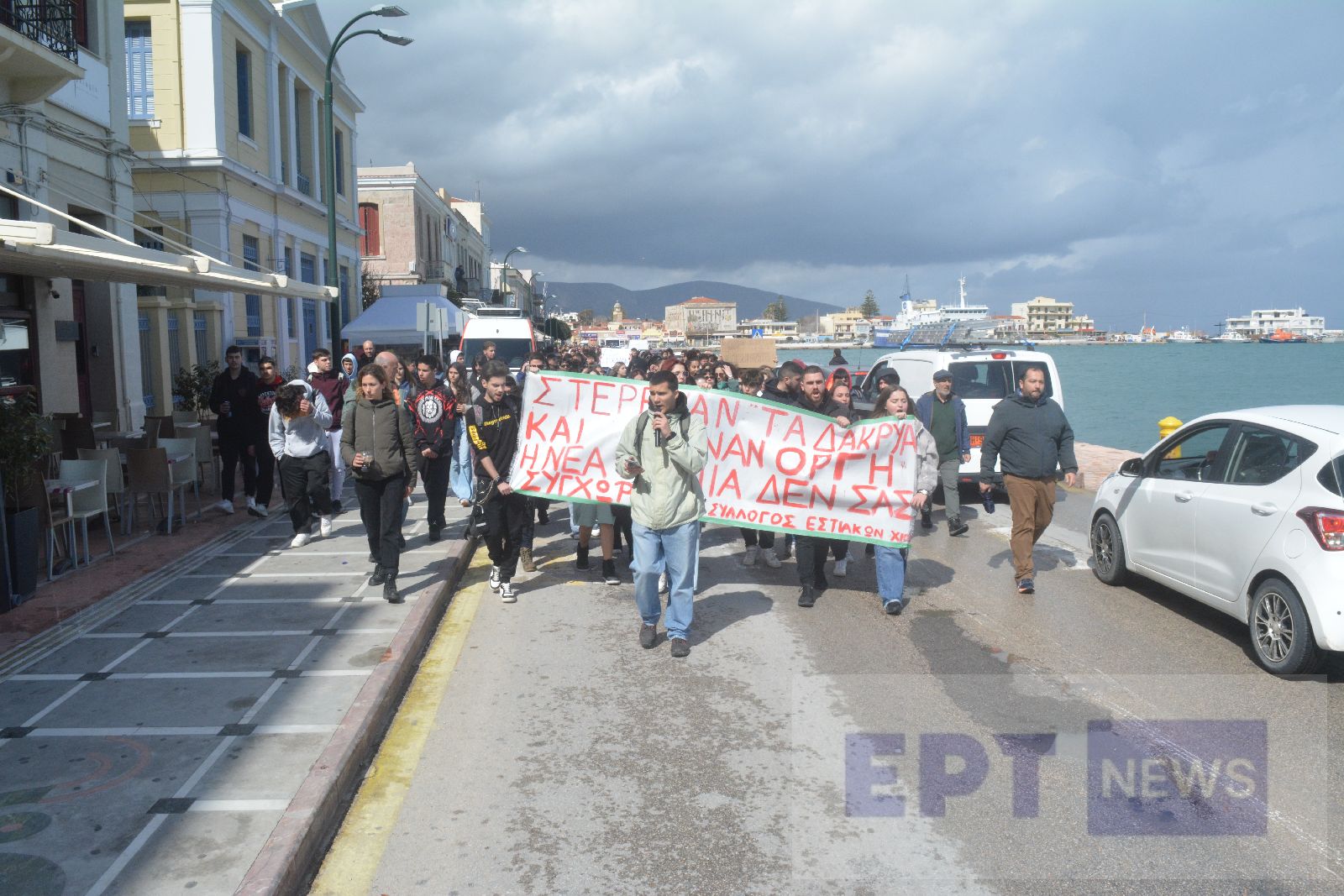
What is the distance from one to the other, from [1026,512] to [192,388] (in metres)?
16.2

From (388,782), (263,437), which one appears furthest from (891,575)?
(263,437)

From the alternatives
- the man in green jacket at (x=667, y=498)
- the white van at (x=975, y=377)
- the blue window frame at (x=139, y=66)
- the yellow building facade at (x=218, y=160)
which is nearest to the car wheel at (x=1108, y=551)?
the man in green jacket at (x=667, y=498)

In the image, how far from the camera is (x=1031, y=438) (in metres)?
8.75

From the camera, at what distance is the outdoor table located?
28.8 ft

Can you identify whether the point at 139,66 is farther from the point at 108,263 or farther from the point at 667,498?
the point at 667,498

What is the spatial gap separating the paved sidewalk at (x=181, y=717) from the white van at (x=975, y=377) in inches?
314

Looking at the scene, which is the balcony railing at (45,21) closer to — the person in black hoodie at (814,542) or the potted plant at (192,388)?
the potted plant at (192,388)

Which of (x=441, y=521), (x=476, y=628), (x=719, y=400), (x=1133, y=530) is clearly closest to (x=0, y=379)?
(x=441, y=521)

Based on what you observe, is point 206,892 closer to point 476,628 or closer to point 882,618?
point 476,628

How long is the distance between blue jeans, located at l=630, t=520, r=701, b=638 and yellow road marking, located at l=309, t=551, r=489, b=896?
139 centimetres

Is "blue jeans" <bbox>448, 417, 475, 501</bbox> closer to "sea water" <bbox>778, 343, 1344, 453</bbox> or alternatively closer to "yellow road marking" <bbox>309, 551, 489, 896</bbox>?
"yellow road marking" <bbox>309, 551, 489, 896</bbox>

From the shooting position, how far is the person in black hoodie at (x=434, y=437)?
33.0 feet

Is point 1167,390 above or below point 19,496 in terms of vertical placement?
below

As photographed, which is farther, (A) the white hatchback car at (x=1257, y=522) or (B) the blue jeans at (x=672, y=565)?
(B) the blue jeans at (x=672, y=565)
